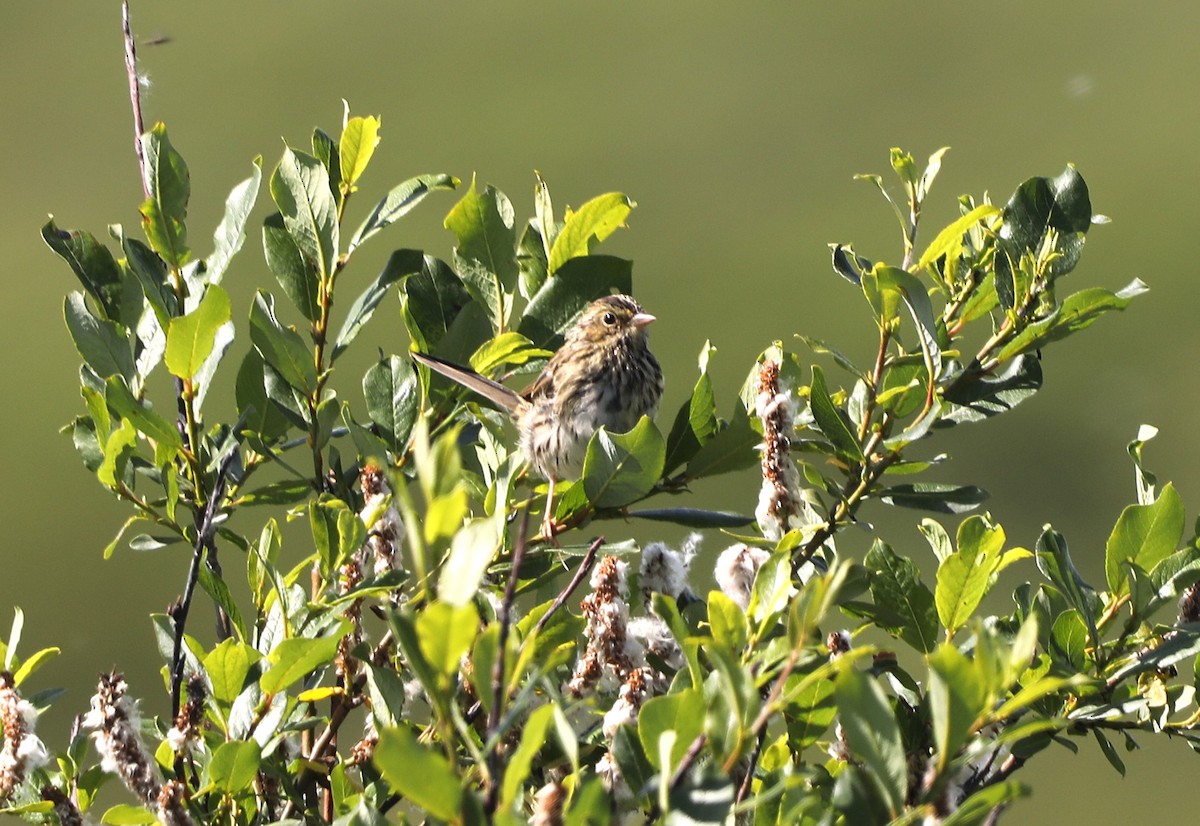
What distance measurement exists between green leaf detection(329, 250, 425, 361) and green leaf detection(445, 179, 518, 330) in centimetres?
7

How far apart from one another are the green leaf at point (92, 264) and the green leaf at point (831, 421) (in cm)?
82

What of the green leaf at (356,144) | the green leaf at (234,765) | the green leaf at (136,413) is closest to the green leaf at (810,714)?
the green leaf at (234,765)

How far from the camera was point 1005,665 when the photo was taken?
1000 mm

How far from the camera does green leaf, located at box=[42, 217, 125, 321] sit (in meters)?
1.71

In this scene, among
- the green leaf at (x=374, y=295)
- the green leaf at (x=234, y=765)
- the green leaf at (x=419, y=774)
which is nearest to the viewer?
the green leaf at (x=419, y=774)

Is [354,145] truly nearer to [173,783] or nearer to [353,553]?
[353,553]

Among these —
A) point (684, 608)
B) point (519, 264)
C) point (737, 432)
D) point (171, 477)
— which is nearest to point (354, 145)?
point (519, 264)

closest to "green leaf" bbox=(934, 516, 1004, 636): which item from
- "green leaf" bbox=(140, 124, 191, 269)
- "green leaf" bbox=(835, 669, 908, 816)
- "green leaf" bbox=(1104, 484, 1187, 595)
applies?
"green leaf" bbox=(1104, 484, 1187, 595)

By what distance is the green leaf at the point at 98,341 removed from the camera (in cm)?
162

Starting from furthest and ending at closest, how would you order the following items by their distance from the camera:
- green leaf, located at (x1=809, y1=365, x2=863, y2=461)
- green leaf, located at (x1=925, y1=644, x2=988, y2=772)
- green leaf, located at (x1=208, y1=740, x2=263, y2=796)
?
1. green leaf, located at (x1=809, y1=365, x2=863, y2=461)
2. green leaf, located at (x1=208, y1=740, x2=263, y2=796)
3. green leaf, located at (x1=925, y1=644, x2=988, y2=772)

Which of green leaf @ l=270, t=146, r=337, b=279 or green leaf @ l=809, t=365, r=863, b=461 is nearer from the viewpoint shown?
green leaf @ l=809, t=365, r=863, b=461

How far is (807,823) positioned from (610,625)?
0.26 metres

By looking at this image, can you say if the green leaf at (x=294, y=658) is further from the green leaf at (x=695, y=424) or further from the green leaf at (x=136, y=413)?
the green leaf at (x=695, y=424)

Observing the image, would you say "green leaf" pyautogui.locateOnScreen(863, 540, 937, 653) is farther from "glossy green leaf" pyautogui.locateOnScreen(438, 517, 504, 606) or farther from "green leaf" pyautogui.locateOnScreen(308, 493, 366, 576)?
"glossy green leaf" pyautogui.locateOnScreen(438, 517, 504, 606)
